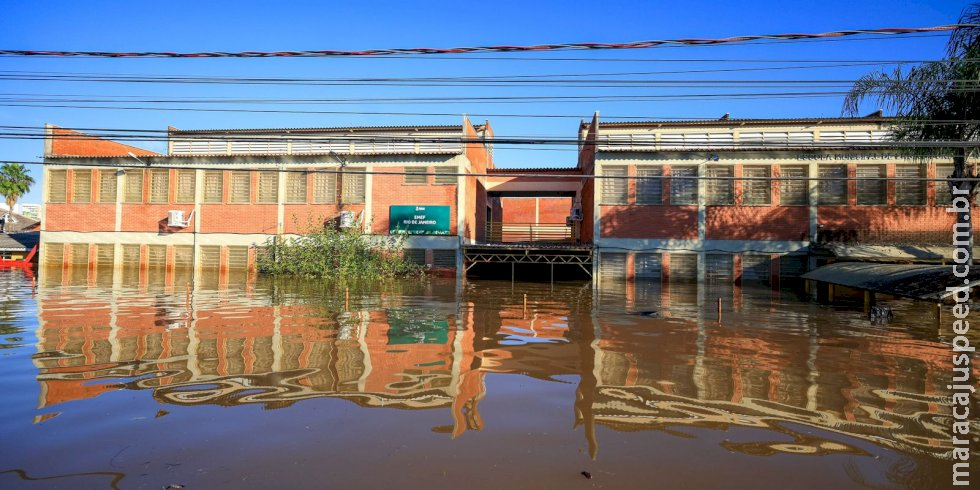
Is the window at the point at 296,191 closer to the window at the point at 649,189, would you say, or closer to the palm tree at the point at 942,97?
the window at the point at 649,189

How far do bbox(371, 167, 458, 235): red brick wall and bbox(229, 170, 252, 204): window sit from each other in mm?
6567

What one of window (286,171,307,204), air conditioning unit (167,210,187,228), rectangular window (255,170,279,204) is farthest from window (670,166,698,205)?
air conditioning unit (167,210,187,228)

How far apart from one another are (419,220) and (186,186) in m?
12.6

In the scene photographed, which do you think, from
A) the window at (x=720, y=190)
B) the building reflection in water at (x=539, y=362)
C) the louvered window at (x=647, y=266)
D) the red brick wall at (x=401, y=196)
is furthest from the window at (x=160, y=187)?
the window at (x=720, y=190)

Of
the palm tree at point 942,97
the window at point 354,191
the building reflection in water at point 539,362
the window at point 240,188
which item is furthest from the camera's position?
the window at point 240,188

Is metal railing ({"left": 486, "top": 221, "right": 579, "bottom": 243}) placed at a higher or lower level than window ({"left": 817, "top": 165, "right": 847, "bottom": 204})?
lower

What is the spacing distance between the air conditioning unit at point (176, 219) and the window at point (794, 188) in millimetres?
28447

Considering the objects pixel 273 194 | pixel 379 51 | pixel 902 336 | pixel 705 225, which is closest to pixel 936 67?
pixel 902 336

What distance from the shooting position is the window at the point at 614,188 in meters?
23.1

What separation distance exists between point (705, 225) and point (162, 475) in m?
22.5

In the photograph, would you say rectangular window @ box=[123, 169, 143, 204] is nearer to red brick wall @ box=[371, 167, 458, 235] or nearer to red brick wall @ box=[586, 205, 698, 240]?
red brick wall @ box=[371, 167, 458, 235]

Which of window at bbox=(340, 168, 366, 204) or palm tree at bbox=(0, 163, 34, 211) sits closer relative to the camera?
window at bbox=(340, 168, 366, 204)

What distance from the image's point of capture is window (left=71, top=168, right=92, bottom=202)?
26.8 meters

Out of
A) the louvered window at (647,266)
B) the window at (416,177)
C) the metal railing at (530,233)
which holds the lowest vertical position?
the louvered window at (647,266)
